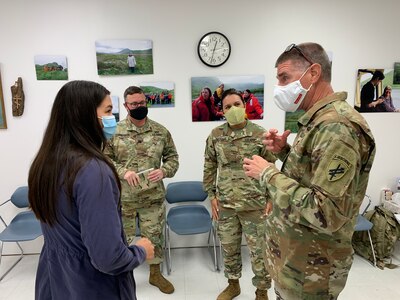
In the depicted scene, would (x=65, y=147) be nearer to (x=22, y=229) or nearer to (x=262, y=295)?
(x=262, y=295)

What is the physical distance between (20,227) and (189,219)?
1.68 meters

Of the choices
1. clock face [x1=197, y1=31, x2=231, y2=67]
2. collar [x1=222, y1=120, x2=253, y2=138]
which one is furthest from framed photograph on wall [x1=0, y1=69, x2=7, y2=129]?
collar [x1=222, y1=120, x2=253, y2=138]

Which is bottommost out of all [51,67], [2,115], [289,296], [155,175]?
[289,296]

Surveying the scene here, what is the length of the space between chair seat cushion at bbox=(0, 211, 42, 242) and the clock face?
235 cm

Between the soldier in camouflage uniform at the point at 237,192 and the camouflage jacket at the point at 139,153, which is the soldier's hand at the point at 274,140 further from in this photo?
the camouflage jacket at the point at 139,153

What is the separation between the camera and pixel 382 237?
305 cm

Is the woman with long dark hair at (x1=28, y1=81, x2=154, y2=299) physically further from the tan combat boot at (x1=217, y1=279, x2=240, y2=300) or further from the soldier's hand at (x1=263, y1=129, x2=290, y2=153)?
the tan combat boot at (x1=217, y1=279, x2=240, y2=300)

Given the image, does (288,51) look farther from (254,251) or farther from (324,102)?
(254,251)

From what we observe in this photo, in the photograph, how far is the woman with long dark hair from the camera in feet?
3.35

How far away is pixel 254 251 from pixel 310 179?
1332 millimetres

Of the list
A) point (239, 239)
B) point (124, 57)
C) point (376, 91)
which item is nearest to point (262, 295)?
point (239, 239)

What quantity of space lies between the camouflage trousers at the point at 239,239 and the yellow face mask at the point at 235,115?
2.39 ft

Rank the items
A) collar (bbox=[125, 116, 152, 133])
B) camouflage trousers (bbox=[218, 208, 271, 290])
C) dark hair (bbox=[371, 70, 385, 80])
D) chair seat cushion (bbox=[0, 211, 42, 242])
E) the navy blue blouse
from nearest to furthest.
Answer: the navy blue blouse < camouflage trousers (bbox=[218, 208, 271, 290]) < collar (bbox=[125, 116, 152, 133]) < chair seat cushion (bbox=[0, 211, 42, 242]) < dark hair (bbox=[371, 70, 385, 80])

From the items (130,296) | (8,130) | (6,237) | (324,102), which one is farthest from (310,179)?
(8,130)
